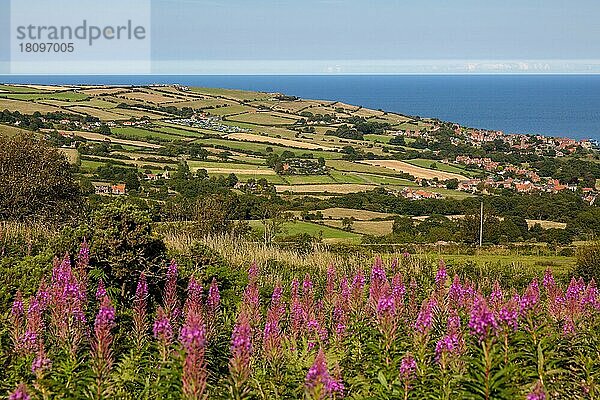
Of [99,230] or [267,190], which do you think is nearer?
[99,230]

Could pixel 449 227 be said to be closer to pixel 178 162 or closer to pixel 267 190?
pixel 267 190

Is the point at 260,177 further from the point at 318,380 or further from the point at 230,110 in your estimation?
the point at 318,380

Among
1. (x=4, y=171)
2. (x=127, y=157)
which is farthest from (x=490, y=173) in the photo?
(x=4, y=171)

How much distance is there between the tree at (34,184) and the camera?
72.4 ft

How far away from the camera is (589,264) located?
81.3 feet

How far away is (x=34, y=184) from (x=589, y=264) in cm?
1989

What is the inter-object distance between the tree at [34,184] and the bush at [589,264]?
17939 millimetres

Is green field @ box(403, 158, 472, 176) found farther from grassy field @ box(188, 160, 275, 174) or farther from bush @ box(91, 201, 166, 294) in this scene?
bush @ box(91, 201, 166, 294)

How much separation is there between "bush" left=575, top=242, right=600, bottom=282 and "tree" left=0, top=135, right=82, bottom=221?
17939 millimetres

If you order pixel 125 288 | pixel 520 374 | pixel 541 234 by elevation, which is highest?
pixel 520 374

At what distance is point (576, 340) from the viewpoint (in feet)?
28.3

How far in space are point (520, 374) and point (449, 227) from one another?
145 ft

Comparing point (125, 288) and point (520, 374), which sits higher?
point (520, 374)

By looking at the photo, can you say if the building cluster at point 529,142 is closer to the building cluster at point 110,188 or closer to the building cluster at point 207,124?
the building cluster at point 207,124
